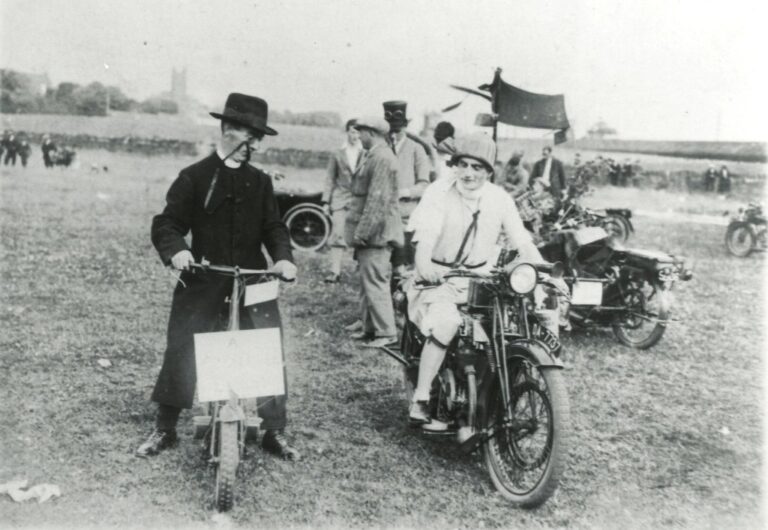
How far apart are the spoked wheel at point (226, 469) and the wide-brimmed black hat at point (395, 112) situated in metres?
3.90

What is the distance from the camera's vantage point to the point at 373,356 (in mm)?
5734

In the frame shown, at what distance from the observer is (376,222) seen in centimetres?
578

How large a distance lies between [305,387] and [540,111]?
14.1 ft

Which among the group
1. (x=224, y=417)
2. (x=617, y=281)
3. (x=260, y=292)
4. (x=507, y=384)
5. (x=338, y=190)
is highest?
(x=338, y=190)

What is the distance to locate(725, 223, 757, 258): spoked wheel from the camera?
40.3 feet

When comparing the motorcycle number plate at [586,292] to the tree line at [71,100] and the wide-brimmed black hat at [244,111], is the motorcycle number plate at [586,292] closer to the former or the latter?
the wide-brimmed black hat at [244,111]

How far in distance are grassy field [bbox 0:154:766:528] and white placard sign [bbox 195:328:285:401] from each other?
472 mm

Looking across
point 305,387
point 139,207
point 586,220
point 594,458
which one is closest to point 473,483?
point 594,458

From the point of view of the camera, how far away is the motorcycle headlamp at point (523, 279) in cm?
333

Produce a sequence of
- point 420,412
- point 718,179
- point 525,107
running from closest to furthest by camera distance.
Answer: point 420,412
point 525,107
point 718,179

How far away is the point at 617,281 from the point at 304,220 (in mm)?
5274

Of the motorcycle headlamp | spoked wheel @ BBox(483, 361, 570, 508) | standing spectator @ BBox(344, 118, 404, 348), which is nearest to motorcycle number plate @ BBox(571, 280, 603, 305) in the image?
standing spectator @ BBox(344, 118, 404, 348)

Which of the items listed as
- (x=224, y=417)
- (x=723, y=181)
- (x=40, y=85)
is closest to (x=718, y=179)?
(x=723, y=181)

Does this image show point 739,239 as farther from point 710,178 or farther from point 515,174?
point 710,178
